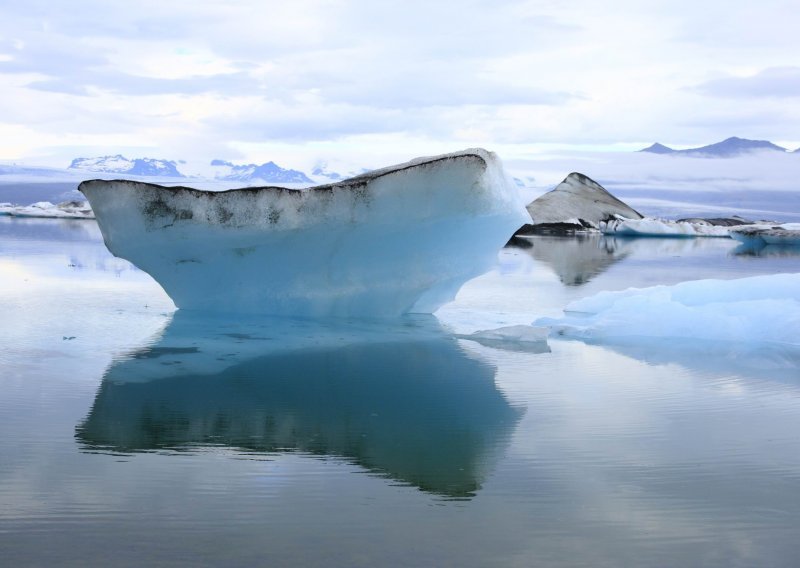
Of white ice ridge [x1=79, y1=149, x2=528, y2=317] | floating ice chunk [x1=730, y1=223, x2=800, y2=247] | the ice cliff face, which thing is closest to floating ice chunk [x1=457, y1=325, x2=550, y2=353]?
white ice ridge [x1=79, y1=149, x2=528, y2=317]

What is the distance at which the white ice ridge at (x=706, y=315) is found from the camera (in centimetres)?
806

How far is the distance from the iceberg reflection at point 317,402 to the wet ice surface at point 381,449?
0.02 metres

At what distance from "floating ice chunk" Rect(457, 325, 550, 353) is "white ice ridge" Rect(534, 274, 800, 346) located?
0.53 metres

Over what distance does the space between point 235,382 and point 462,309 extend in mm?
4961

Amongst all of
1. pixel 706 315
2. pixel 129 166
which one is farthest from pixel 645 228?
pixel 129 166

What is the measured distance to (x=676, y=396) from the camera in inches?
228

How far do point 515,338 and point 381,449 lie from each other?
3.72m

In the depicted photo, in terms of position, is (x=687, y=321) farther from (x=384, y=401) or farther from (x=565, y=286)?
(x=565, y=286)

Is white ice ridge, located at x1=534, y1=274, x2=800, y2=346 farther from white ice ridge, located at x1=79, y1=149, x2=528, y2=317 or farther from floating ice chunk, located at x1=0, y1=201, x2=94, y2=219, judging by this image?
floating ice chunk, located at x1=0, y1=201, x2=94, y2=219

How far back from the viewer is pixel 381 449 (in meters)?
4.36

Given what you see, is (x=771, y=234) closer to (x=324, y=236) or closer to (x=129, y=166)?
(x=324, y=236)

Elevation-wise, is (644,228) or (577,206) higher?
(577,206)

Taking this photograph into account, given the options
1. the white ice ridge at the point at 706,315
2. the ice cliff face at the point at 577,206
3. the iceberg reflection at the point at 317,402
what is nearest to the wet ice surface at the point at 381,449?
the iceberg reflection at the point at 317,402

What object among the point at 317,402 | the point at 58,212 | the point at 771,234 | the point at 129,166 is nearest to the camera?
the point at 317,402
